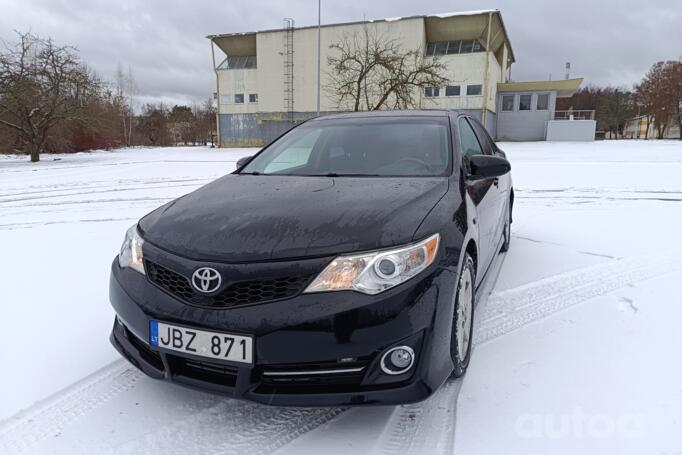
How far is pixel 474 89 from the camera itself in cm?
3250

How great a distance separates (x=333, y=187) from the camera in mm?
2502

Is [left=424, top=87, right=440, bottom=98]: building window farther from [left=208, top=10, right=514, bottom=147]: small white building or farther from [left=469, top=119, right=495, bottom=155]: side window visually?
[left=469, top=119, right=495, bottom=155]: side window

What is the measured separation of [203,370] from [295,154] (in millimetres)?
1867

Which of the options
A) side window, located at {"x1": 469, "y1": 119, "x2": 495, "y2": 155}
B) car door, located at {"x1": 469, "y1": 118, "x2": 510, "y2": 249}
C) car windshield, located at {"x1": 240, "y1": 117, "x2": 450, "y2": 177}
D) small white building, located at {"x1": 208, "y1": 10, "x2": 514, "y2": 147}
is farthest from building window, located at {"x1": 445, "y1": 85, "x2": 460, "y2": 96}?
car windshield, located at {"x1": 240, "y1": 117, "x2": 450, "y2": 177}

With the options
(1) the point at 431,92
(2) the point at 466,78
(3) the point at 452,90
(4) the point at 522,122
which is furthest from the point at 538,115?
(1) the point at 431,92

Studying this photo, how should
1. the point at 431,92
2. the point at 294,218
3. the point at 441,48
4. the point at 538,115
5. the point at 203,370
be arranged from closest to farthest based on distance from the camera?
the point at 203,370 → the point at 294,218 → the point at 441,48 → the point at 431,92 → the point at 538,115

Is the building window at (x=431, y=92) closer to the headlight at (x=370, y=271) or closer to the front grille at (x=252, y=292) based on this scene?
the headlight at (x=370, y=271)

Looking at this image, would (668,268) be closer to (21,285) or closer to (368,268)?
(368,268)

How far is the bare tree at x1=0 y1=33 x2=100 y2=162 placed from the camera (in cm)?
1922

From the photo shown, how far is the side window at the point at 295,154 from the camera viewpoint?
320 centimetres

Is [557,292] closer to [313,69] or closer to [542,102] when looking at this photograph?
[313,69]

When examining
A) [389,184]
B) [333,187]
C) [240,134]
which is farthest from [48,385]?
[240,134]

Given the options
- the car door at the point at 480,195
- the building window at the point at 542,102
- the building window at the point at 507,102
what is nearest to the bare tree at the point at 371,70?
the building window at the point at 507,102

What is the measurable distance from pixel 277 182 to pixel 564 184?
9058mm
